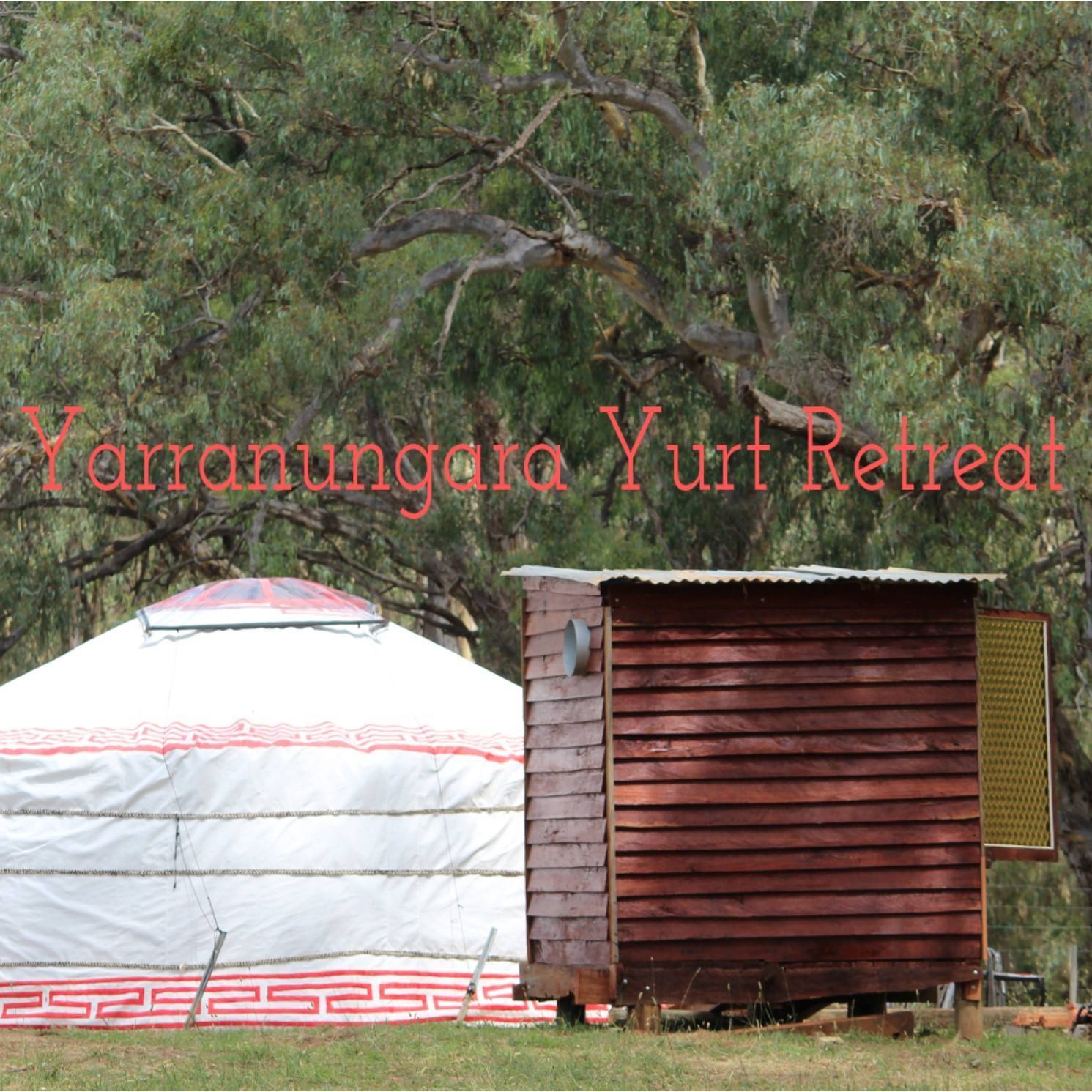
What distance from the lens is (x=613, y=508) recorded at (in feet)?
49.5

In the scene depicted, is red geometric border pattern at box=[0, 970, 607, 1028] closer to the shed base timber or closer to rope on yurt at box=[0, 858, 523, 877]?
rope on yurt at box=[0, 858, 523, 877]

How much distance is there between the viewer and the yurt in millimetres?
9000

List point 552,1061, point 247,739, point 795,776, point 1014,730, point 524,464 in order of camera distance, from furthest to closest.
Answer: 1. point 524,464
2. point 247,739
3. point 1014,730
4. point 795,776
5. point 552,1061

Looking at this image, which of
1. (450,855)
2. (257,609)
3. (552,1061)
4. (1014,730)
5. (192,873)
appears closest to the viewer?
(552,1061)

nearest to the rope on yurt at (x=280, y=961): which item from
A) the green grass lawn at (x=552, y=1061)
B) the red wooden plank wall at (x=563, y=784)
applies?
the green grass lawn at (x=552, y=1061)

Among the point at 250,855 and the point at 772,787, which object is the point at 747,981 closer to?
the point at 772,787

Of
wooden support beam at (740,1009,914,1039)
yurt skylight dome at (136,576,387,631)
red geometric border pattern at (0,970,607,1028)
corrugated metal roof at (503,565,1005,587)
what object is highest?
corrugated metal roof at (503,565,1005,587)

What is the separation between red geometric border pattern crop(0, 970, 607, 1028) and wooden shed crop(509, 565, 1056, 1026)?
1.66 meters

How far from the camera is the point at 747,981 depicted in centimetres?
742

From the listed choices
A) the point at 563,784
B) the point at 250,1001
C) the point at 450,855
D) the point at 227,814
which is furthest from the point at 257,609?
the point at 563,784

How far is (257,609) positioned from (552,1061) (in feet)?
14.4

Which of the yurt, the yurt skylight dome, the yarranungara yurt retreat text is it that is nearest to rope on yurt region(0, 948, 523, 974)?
the yurt

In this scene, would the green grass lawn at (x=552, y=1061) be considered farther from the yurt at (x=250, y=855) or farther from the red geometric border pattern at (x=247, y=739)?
the red geometric border pattern at (x=247, y=739)

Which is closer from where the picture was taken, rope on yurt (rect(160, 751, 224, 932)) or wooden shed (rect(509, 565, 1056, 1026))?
wooden shed (rect(509, 565, 1056, 1026))
